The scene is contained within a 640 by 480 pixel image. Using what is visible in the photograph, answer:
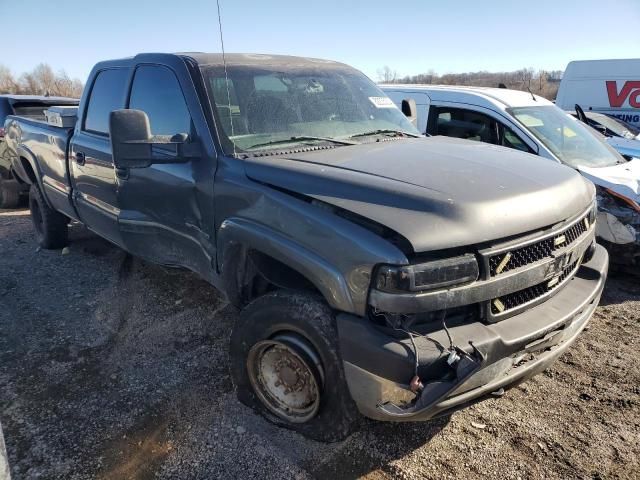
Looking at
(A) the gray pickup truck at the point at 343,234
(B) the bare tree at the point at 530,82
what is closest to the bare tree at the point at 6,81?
(B) the bare tree at the point at 530,82

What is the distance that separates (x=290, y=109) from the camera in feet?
10.4

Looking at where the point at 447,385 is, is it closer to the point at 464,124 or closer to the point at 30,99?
the point at 464,124

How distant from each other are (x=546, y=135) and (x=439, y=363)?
444cm

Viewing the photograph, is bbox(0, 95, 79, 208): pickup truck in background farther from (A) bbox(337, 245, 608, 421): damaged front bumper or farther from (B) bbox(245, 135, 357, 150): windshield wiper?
(A) bbox(337, 245, 608, 421): damaged front bumper

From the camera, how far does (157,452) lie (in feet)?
8.38

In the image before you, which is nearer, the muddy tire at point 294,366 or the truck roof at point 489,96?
the muddy tire at point 294,366

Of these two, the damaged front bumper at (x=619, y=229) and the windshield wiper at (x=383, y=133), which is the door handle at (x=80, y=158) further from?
the damaged front bumper at (x=619, y=229)

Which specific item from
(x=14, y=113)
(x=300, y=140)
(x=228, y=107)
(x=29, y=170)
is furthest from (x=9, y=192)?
(x=300, y=140)

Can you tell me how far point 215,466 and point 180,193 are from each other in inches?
65.1

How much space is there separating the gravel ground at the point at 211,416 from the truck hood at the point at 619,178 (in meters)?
1.10

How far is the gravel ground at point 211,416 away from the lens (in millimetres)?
2461

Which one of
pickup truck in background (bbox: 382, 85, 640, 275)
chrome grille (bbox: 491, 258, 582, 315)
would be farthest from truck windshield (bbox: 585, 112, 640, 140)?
chrome grille (bbox: 491, 258, 582, 315)

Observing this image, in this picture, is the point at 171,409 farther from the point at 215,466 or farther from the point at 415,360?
the point at 415,360

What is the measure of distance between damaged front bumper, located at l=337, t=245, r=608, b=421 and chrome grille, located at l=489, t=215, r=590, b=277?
248 mm
